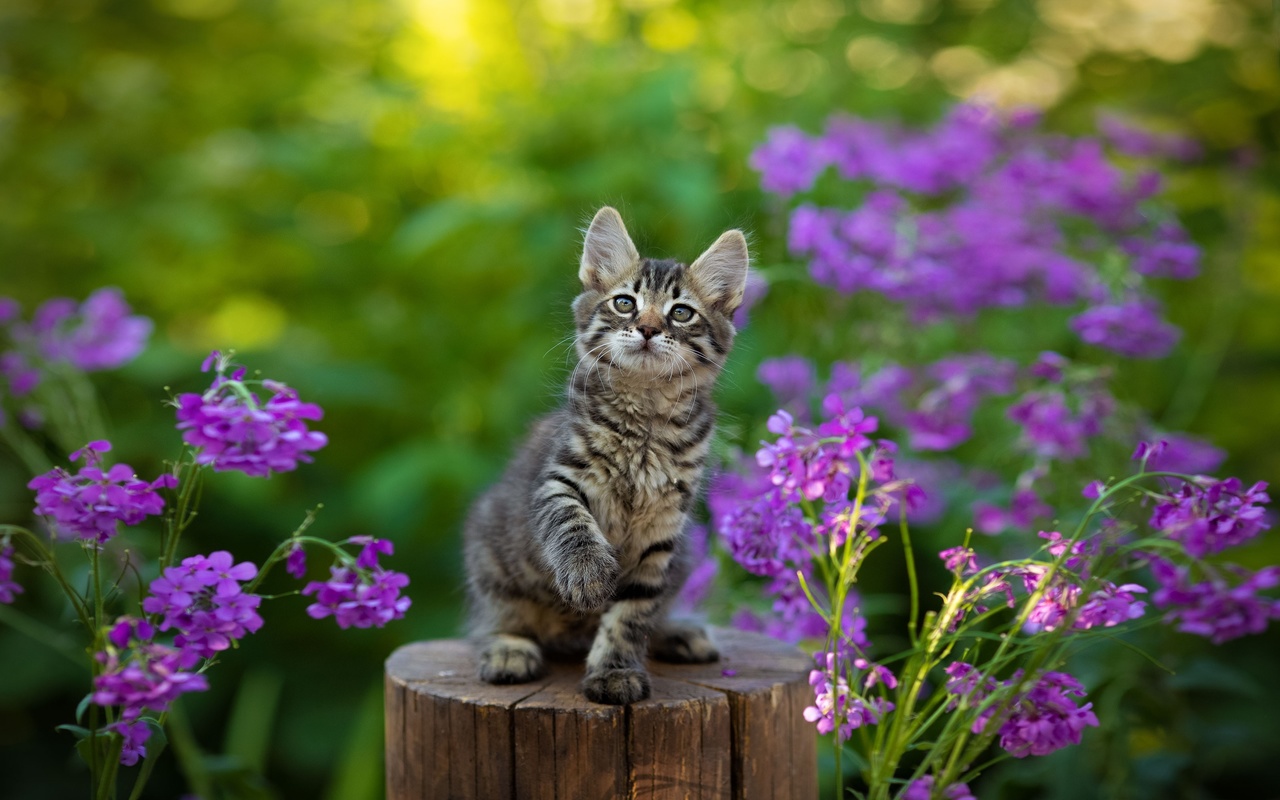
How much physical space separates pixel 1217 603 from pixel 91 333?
9.91ft

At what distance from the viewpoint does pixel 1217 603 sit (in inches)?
93.5

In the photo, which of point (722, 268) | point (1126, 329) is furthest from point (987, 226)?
point (722, 268)

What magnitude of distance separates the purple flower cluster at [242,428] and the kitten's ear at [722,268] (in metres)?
0.92

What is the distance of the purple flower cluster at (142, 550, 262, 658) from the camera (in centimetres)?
186

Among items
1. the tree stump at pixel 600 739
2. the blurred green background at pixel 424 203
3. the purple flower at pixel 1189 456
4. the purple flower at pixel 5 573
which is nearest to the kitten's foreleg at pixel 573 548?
the tree stump at pixel 600 739

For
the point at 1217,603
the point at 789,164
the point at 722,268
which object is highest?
the point at 789,164

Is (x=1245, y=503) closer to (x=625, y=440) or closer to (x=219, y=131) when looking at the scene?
(x=625, y=440)

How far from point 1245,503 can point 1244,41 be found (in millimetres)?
3628

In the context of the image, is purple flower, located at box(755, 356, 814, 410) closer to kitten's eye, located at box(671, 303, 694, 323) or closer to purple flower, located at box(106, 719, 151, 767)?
kitten's eye, located at box(671, 303, 694, 323)

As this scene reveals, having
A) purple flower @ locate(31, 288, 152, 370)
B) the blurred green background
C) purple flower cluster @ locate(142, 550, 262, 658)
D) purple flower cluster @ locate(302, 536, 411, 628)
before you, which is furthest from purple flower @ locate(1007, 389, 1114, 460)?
purple flower @ locate(31, 288, 152, 370)

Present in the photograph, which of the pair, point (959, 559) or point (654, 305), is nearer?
point (959, 559)

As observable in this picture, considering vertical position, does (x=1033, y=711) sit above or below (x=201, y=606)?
below

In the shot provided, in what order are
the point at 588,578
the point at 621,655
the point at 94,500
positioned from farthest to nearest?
the point at 621,655 → the point at 588,578 → the point at 94,500

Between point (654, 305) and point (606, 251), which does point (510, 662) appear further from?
point (606, 251)
